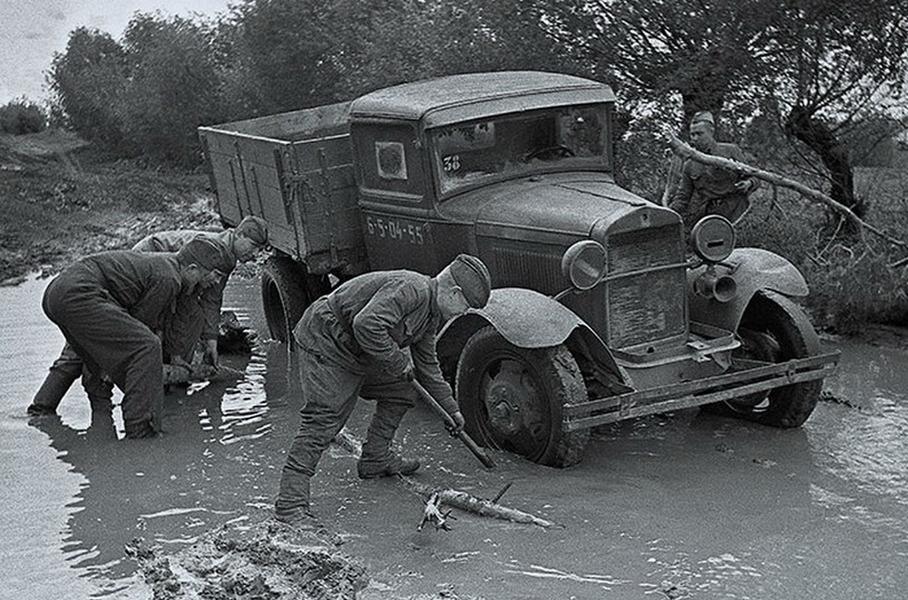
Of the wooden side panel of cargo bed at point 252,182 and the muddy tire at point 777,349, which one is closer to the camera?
the muddy tire at point 777,349

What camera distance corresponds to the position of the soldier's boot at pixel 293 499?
20.4 ft

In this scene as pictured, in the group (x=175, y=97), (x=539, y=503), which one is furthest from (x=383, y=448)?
(x=175, y=97)

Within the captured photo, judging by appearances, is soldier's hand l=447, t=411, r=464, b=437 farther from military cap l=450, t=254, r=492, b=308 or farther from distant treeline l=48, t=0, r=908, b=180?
distant treeline l=48, t=0, r=908, b=180

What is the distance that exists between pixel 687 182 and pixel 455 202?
267 centimetres

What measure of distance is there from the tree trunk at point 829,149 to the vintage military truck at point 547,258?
12.7ft

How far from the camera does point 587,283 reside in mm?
6938

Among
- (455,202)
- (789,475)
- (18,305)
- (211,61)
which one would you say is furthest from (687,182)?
(211,61)

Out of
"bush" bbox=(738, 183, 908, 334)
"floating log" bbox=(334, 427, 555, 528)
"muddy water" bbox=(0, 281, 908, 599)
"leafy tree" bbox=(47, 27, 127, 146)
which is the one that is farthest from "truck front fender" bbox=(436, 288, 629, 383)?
"leafy tree" bbox=(47, 27, 127, 146)

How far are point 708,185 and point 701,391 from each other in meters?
2.77

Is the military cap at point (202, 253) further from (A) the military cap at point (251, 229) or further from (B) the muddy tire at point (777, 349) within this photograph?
(B) the muddy tire at point (777, 349)

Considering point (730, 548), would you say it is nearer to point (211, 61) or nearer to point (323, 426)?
point (323, 426)

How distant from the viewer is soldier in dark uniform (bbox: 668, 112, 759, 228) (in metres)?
9.66

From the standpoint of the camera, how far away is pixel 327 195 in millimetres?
9016

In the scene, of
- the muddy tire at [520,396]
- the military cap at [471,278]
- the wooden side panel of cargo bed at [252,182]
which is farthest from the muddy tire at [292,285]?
the military cap at [471,278]
